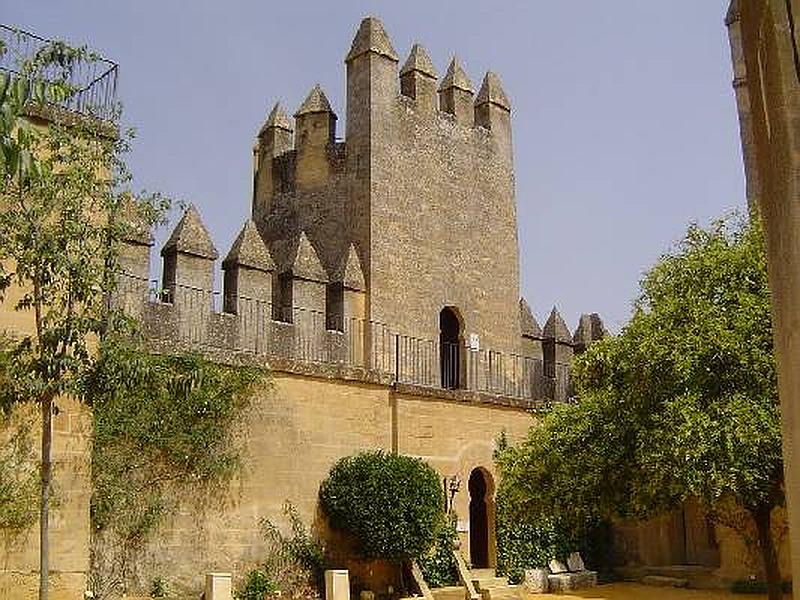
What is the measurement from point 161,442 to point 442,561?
585 cm

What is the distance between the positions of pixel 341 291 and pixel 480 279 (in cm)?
470

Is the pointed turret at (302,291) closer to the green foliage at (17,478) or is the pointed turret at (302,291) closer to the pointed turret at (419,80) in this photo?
the pointed turret at (419,80)

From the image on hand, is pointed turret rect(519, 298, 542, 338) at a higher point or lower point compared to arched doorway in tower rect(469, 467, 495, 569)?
higher

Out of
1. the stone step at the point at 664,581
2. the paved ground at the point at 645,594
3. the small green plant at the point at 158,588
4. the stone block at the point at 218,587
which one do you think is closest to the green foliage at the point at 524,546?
the paved ground at the point at 645,594

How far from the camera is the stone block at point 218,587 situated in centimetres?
1481

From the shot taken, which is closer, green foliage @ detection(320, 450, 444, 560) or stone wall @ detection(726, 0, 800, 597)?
stone wall @ detection(726, 0, 800, 597)

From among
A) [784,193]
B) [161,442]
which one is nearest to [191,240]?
[161,442]

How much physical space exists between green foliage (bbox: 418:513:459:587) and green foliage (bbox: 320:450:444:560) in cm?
114

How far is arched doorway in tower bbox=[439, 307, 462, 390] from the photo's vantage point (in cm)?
2288

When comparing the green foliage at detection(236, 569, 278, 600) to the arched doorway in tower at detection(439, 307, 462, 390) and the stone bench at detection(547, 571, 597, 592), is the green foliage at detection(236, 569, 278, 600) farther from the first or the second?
the arched doorway in tower at detection(439, 307, 462, 390)

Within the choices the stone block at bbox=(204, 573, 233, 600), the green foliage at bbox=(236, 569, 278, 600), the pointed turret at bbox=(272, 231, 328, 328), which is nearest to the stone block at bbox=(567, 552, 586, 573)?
the pointed turret at bbox=(272, 231, 328, 328)

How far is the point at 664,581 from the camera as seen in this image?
67.7 feet

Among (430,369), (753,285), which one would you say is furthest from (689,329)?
(430,369)

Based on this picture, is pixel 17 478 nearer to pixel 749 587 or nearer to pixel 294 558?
pixel 294 558
